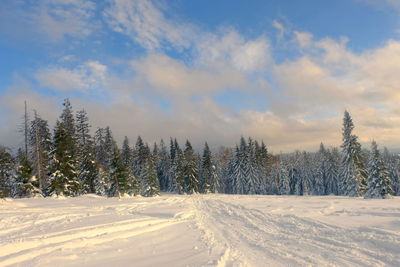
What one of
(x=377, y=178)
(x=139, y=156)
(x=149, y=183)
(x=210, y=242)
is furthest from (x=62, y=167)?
(x=377, y=178)

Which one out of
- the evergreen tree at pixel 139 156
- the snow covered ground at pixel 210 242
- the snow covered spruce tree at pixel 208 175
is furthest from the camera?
the evergreen tree at pixel 139 156

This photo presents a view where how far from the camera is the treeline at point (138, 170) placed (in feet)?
104

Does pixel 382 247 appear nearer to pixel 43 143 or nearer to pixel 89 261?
pixel 89 261

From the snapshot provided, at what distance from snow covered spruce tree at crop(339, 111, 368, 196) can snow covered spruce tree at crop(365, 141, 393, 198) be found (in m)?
1.32

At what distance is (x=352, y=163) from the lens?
41.0m

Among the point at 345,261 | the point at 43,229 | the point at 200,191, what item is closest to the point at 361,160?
the point at 200,191

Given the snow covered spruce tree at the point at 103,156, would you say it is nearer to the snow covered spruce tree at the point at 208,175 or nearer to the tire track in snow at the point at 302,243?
the snow covered spruce tree at the point at 208,175

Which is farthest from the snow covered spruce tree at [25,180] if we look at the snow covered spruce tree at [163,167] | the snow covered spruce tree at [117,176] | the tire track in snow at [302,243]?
the snow covered spruce tree at [163,167]

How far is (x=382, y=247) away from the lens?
23.7ft

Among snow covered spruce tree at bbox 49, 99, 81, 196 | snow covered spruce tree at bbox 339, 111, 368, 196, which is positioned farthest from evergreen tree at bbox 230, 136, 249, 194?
snow covered spruce tree at bbox 49, 99, 81, 196

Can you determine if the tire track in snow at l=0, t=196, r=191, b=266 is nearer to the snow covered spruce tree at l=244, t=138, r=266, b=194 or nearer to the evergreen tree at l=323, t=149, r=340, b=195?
the snow covered spruce tree at l=244, t=138, r=266, b=194

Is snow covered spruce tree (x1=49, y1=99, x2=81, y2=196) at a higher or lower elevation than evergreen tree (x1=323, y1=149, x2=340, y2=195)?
higher

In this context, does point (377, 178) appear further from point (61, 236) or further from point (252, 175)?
point (61, 236)

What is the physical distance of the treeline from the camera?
104ft
